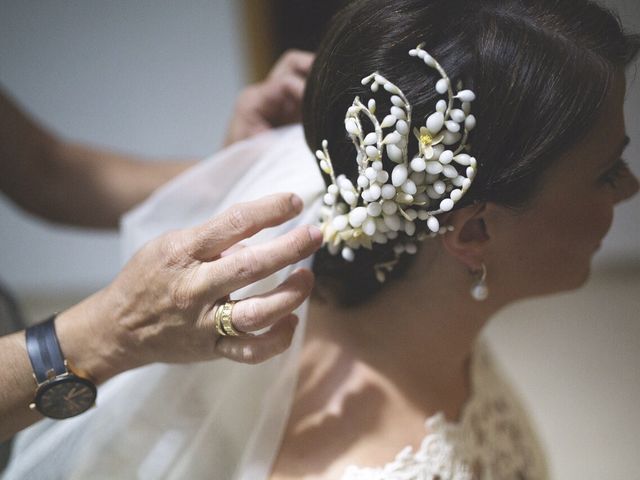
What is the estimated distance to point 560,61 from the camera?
0.70 metres

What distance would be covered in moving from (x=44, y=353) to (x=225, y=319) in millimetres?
257

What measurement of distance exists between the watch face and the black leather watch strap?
14mm

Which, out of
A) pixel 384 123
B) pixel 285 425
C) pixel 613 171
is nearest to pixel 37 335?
pixel 285 425

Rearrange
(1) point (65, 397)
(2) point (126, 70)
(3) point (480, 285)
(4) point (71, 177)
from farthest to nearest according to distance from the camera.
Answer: (2) point (126, 70) → (4) point (71, 177) → (3) point (480, 285) → (1) point (65, 397)

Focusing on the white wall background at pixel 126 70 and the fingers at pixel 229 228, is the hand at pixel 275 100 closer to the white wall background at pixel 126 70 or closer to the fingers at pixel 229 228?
the fingers at pixel 229 228

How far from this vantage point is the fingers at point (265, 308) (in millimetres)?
661

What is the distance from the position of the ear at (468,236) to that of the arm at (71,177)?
28.0 inches

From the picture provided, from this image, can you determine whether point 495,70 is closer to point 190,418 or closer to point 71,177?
point 190,418

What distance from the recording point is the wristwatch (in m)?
→ 0.73

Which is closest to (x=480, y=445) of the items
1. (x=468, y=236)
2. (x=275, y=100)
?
(x=468, y=236)

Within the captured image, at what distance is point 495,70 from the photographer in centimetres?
67

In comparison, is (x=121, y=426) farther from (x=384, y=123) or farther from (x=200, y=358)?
(x=384, y=123)

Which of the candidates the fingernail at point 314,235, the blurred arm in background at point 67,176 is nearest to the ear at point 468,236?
the fingernail at point 314,235

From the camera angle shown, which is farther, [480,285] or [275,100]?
[275,100]
